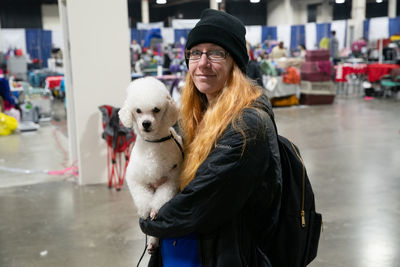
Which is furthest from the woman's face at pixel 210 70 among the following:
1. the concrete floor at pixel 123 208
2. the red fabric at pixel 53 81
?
the red fabric at pixel 53 81

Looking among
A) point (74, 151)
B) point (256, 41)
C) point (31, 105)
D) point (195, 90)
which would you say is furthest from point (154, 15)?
point (195, 90)

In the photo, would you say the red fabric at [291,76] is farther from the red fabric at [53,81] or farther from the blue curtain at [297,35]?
the blue curtain at [297,35]

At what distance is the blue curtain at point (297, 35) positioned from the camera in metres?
20.5

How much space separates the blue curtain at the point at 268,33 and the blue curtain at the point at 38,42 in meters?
10.1

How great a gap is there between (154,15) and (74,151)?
20080 millimetres

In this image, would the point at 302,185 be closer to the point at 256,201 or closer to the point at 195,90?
the point at 256,201

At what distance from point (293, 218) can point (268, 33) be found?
2047 centimetres

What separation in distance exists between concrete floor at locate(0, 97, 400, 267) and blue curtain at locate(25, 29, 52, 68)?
13.5m

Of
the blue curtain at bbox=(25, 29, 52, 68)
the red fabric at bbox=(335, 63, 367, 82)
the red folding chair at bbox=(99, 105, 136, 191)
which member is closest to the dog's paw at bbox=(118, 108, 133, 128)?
the red folding chair at bbox=(99, 105, 136, 191)

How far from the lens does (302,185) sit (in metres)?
1.25

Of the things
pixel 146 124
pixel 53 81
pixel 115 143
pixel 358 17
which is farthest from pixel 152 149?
pixel 358 17

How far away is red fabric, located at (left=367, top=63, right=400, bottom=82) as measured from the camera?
10.6 m

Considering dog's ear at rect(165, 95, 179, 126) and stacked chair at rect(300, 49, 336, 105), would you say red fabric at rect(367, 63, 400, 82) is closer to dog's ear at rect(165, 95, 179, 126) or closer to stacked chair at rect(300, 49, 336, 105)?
stacked chair at rect(300, 49, 336, 105)

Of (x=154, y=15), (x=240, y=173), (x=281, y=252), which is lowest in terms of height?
(x=281, y=252)
